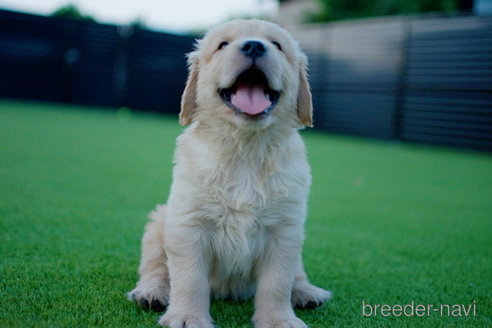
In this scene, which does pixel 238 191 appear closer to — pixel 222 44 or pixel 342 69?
pixel 222 44

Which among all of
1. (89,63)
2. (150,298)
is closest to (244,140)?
(150,298)

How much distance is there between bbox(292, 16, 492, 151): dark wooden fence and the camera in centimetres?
952

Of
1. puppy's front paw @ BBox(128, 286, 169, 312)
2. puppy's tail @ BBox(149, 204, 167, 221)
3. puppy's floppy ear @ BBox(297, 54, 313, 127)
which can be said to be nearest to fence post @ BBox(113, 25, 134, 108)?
puppy's tail @ BBox(149, 204, 167, 221)

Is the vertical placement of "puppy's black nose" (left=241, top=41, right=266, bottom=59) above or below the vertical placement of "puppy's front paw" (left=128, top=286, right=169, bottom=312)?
above

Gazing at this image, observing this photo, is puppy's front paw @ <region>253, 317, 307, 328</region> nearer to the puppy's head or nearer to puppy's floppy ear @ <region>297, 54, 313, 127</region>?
the puppy's head

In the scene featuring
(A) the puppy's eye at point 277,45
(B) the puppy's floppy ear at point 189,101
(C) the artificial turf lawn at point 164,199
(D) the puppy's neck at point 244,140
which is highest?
(A) the puppy's eye at point 277,45

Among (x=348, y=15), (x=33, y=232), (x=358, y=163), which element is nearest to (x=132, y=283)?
(x=33, y=232)

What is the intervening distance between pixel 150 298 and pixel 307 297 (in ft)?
2.22

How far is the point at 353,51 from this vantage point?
1230cm

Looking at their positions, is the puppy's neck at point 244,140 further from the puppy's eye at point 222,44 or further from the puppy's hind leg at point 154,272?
the puppy's hind leg at point 154,272

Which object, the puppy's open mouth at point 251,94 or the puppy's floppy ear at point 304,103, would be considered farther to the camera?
the puppy's floppy ear at point 304,103

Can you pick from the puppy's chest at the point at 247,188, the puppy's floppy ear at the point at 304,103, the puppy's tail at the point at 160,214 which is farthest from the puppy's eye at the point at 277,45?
the puppy's tail at the point at 160,214

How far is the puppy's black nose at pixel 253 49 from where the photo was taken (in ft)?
6.94

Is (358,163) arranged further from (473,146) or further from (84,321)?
(84,321)
